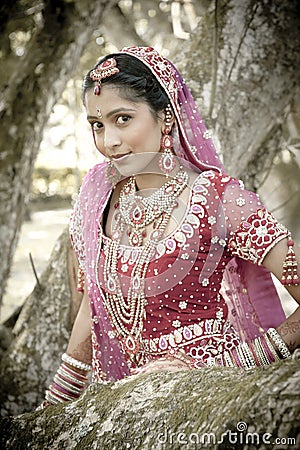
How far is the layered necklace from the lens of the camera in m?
1.79

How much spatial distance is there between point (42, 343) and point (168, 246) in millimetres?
1028

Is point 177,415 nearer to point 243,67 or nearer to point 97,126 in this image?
point 97,126

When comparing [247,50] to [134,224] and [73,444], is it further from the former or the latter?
[73,444]

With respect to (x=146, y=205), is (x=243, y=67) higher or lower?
higher

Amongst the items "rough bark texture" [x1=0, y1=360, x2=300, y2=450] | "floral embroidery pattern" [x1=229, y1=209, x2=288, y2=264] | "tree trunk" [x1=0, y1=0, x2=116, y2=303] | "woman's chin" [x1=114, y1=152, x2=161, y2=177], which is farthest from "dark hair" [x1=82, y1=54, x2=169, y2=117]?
"tree trunk" [x1=0, y1=0, x2=116, y2=303]

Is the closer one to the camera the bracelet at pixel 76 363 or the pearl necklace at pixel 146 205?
the pearl necklace at pixel 146 205

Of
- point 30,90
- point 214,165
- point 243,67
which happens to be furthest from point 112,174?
point 30,90

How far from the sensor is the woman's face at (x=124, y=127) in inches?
67.4

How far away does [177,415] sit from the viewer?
3.51 feet

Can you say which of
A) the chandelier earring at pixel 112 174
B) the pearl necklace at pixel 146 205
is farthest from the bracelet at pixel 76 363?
the chandelier earring at pixel 112 174

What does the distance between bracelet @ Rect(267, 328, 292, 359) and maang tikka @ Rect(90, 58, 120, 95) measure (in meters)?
0.76

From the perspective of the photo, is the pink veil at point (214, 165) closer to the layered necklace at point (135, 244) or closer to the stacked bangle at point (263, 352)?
the layered necklace at point (135, 244)

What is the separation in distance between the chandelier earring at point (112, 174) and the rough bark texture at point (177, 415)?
0.76m

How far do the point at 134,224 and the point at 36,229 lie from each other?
979cm
